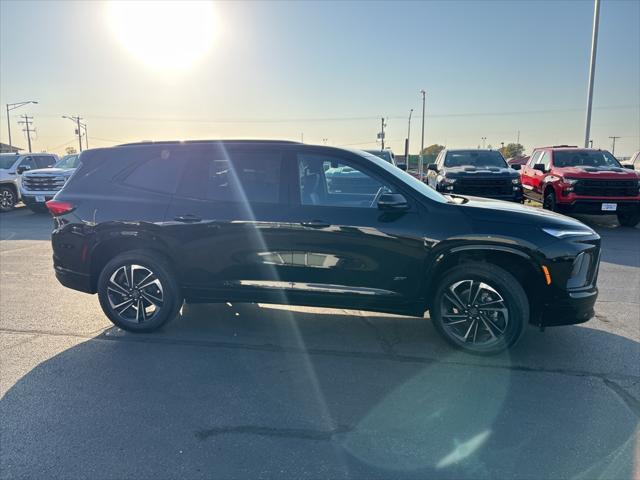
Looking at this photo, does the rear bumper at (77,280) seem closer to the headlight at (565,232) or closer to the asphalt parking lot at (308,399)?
the asphalt parking lot at (308,399)

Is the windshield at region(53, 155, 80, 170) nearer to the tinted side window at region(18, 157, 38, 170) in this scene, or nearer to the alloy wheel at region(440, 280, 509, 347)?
the tinted side window at region(18, 157, 38, 170)

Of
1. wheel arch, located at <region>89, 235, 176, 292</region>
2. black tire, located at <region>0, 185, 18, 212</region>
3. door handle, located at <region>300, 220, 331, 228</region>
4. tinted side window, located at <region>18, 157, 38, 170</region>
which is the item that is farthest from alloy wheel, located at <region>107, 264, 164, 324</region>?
tinted side window, located at <region>18, 157, 38, 170</region>

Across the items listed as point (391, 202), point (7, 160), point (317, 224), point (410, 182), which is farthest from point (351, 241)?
point (7, 160)

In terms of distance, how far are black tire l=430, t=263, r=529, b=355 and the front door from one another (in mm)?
294

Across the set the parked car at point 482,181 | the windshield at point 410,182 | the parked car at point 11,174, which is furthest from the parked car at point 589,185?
the parked car at point 11,174

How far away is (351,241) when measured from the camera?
4.14 m

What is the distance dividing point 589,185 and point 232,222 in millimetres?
9672

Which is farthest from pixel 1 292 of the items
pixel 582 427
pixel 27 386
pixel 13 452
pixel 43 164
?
pixel 43 164

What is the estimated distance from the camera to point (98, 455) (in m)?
2.78

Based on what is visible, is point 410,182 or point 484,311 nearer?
point 484,311

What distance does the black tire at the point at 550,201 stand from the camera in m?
11.6

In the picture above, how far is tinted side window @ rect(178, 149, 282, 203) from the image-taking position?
Result: 4.40 metres

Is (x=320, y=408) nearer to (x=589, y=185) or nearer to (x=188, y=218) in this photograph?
(x=188, y=218)

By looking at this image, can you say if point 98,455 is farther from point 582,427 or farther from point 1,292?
point 1,292
